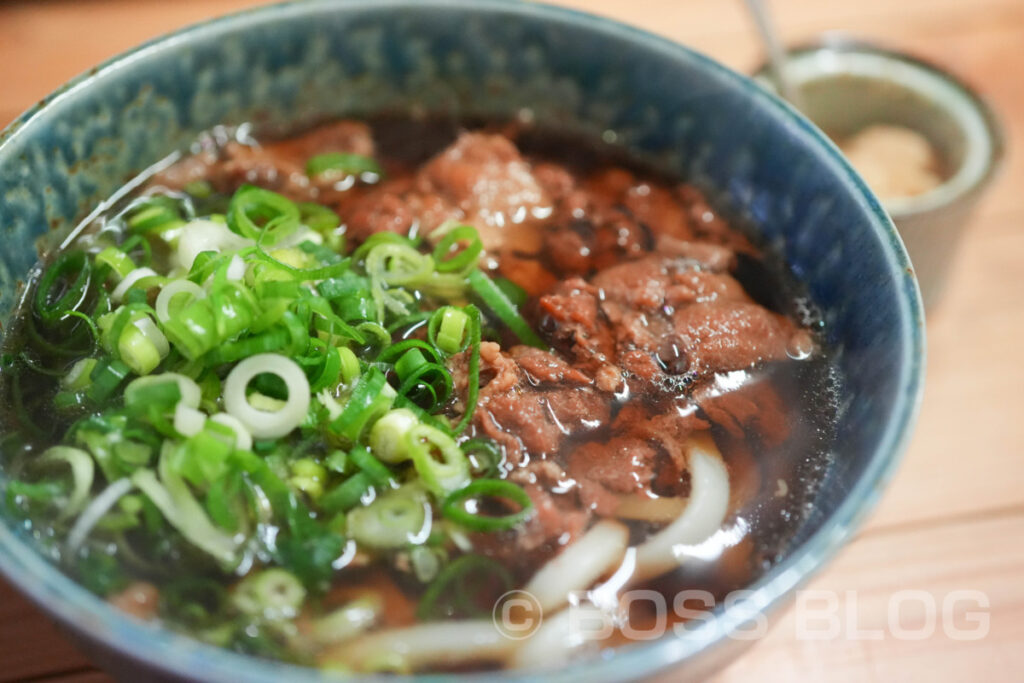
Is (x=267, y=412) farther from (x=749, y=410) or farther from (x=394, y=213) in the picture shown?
(x=749, y=410)

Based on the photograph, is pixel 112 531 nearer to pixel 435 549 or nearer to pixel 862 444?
pixel 435 549

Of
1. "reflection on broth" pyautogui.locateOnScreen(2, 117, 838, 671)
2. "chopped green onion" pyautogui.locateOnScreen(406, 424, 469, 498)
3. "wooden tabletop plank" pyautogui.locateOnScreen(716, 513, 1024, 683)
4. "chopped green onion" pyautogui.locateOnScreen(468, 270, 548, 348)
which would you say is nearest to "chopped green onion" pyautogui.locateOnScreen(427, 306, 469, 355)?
"reflection on broth" pyautogui.locateOnScreen(2, 117, 838, 671)

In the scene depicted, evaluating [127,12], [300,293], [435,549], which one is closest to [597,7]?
[127,12]

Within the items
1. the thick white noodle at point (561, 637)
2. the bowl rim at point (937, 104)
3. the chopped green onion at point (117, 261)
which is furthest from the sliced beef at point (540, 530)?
the bowl rim at point (937, 104)

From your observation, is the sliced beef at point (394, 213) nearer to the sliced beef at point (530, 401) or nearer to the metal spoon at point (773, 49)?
the sliced beef at point (530, 401)

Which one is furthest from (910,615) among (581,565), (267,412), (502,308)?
(267,412)

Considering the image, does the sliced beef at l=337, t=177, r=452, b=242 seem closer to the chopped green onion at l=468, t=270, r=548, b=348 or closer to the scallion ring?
the chopped green onion at l=468, t=270, r=548, b=348
